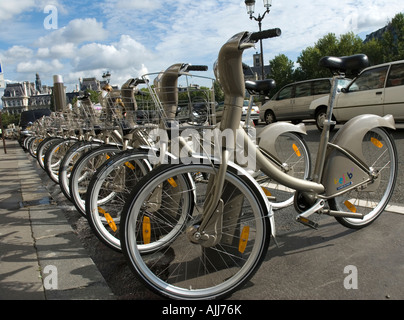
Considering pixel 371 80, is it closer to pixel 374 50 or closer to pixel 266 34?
pixel 266 34

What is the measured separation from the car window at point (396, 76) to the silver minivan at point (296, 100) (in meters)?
3.97

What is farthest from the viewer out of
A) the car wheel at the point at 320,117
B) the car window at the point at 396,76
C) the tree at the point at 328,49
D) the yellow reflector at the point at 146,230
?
the tree at the point at 328,49

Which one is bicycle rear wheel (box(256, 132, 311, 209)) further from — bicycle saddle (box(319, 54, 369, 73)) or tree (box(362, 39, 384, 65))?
tree (box(362, 39, 384, 65))

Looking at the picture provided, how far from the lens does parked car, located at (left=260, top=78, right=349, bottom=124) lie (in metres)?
13.0

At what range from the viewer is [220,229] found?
2275 millimetres

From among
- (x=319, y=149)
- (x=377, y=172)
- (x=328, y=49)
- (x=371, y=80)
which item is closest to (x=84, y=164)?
(x=319, y=149)

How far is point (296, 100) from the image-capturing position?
13.7m

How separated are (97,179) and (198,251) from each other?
1026 mm

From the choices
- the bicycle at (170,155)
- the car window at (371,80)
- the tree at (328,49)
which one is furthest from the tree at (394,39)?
the bicycle at (170,155)

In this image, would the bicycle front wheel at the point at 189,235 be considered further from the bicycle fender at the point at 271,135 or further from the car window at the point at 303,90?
the car window at the point at 303,90

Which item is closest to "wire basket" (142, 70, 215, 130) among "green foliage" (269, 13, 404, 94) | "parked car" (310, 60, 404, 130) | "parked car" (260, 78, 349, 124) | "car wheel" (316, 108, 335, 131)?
"parked car" (310, 60, 404, 130)

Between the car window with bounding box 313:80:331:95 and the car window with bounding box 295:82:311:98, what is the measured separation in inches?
10.0

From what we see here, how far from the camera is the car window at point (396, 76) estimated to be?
8.30 meters
